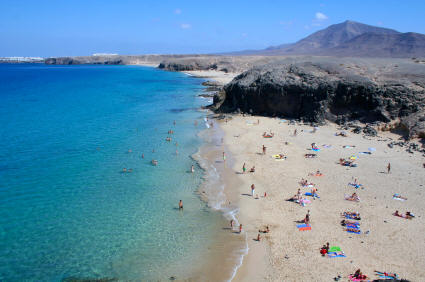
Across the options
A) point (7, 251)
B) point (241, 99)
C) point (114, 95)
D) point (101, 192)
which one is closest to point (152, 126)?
point (241, 99)

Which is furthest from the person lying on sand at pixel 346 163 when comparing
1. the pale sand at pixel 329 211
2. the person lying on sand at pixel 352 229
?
the person lying on sand at pixel 352 229

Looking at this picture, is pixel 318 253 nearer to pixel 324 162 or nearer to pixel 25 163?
pixel 324 162

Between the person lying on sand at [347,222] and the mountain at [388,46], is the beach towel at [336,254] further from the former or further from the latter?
the mountain at [388,46]

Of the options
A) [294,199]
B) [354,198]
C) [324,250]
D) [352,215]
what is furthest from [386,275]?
[294,199]

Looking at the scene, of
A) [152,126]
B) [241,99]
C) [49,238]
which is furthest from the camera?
[241,99]

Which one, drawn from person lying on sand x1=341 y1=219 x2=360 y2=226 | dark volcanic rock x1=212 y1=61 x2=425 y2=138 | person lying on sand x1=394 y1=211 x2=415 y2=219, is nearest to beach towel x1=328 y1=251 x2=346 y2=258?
person lying on sand x1=341 y1=219 x2=360 y2=226
